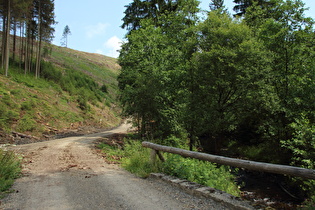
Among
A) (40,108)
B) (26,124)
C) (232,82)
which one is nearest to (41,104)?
(40,108)

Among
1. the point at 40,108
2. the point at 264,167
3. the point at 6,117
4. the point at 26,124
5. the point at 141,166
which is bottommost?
the point at 26,124

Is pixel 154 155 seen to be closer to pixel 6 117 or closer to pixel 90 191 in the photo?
pixel 90 191

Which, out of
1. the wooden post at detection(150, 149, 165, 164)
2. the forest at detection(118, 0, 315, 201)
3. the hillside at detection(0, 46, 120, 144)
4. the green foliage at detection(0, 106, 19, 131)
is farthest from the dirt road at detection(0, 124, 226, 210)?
the green foliage at detection(0, 106, 19, 131)

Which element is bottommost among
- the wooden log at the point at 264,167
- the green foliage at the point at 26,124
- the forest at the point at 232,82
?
the green foliage at the point at 26,124

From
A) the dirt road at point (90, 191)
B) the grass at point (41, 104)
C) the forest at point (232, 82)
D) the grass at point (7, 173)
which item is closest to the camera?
the dirt road at point (90, 191)

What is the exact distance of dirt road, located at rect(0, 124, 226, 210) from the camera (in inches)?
160

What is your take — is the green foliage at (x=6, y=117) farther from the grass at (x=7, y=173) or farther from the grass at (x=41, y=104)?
the grass at (x=7, y=173)

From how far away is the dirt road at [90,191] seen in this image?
4074 millimetres

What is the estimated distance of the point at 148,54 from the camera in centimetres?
1574

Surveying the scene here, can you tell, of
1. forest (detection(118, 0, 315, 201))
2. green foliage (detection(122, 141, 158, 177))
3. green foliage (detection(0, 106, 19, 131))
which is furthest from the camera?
green foliage (detection(0, 106, 19, 131))

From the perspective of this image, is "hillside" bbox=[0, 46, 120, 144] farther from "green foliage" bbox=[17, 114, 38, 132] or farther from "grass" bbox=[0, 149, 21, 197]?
"grass" bbox=[0, 149, 21, 197]

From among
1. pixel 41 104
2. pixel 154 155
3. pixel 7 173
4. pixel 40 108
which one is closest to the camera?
pixel 7 173

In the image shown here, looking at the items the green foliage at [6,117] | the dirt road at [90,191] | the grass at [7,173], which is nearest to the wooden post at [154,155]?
the dirt road at [90,191]

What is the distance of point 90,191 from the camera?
486 cm
